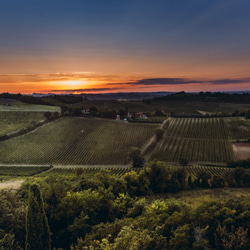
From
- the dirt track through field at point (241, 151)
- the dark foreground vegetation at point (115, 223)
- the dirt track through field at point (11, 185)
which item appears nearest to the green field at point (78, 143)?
the dirt track through field at point (11, 185)

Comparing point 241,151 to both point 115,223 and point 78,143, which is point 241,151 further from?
point 115,223

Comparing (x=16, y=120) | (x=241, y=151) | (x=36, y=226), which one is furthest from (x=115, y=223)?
(x=16, y=120)

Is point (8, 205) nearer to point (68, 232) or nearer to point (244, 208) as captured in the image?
point (68, 232)

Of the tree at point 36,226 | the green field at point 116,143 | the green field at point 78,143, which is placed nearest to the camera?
the tree at point 36,226

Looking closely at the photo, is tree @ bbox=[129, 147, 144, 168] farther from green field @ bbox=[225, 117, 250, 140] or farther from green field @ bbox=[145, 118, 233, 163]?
green field @ bbox=[225, 117, 250, 140]

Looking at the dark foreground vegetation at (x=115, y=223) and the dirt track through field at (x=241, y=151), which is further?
the dirt track through field at (x=241, y=151)

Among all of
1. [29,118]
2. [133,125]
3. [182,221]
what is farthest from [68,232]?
[29,118]

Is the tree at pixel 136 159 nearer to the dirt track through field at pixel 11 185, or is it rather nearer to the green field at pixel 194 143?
the green field at pixel 194 143
